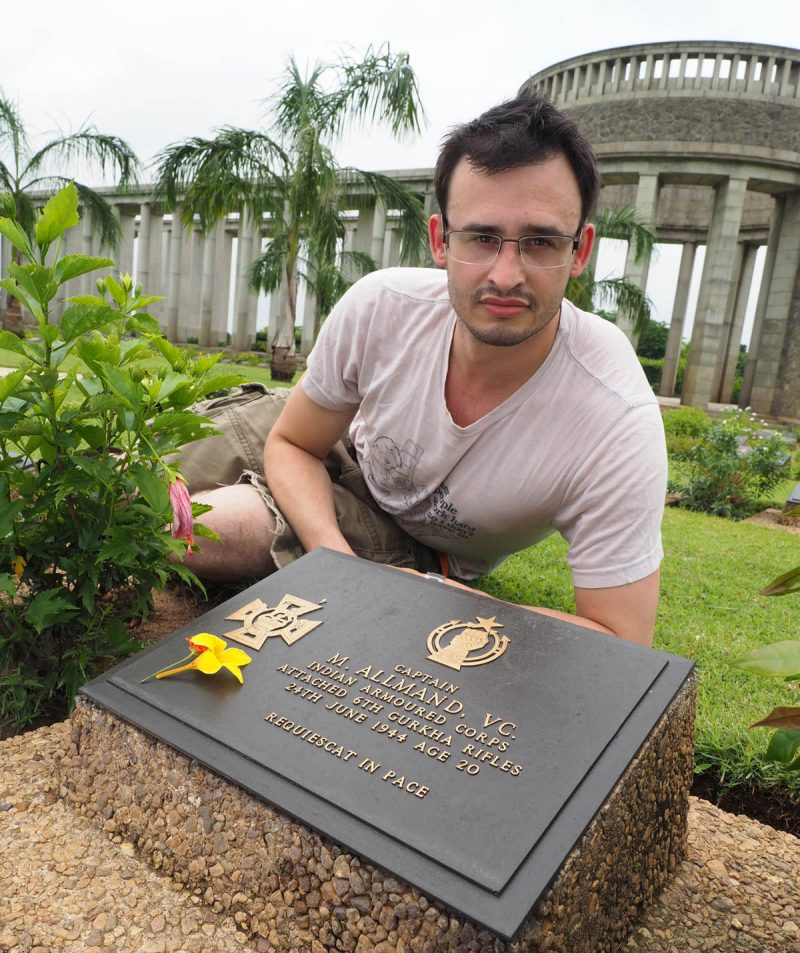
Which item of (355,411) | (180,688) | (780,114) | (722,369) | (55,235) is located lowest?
(722,369)

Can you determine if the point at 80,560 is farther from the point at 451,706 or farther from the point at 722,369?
the point at 722,369

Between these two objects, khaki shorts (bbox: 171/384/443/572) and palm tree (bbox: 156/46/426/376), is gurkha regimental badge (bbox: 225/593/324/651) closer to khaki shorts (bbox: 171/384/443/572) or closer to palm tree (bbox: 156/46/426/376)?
khaki shorts (bbox: 171/384/443/572)

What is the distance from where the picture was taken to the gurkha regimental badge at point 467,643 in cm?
159

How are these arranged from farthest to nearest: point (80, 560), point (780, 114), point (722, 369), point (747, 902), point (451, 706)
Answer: point (722, 369)
point (780, 114)
point (80, 560)
point (747, 902)
point (451, 706)

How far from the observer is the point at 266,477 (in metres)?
2.58

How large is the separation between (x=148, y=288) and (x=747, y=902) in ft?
87.3

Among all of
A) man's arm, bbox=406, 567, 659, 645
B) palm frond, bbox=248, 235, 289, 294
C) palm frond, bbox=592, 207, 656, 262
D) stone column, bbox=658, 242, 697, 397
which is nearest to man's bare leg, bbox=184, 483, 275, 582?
man's arm, bbox=406, 567, 659, 645

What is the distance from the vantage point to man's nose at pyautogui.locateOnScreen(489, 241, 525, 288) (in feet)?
6.39

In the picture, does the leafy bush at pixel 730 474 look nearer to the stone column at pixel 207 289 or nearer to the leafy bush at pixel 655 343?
the stone column at pixel 207 289

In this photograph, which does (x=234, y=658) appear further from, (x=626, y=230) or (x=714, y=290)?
(x=714, y=290)

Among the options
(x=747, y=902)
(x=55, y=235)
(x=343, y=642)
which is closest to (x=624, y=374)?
(x=343, y=642)

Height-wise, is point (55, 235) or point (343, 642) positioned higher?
point (55, 235)

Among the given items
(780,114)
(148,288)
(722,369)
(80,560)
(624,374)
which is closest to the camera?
(80,560)

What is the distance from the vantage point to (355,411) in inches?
102
